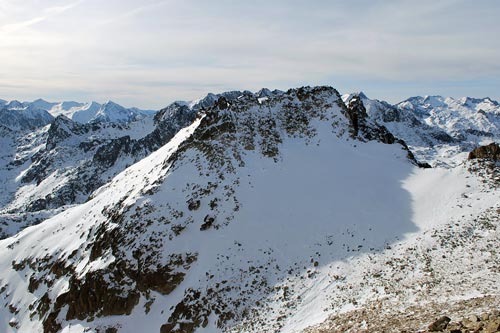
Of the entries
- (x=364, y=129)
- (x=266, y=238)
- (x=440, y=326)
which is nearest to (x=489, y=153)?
(x=364, y=129)

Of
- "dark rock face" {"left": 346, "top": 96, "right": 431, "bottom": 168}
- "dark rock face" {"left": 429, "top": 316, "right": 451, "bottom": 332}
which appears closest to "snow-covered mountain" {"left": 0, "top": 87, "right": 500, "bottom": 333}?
"dark rock face" {"left": 346, "top": 96, "right": 431, "bottom": 168}

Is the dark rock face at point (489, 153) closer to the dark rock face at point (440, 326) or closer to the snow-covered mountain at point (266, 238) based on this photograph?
the snow-covered mountain at point (266, 238)

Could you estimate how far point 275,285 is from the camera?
29438 millimetres

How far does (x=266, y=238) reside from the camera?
115 feet

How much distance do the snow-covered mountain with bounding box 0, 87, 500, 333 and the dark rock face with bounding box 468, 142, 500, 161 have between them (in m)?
0.26

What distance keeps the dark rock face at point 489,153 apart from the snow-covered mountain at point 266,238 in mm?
258

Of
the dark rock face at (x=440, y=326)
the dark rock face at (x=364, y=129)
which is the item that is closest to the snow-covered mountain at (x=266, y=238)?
the dark rock face at (x=364, y=129)

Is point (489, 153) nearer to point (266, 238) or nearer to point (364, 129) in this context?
point (364, 129)

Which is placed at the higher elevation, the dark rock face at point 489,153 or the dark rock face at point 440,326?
the dark rock face at point 489,153

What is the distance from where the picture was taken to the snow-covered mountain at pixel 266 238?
25.3m

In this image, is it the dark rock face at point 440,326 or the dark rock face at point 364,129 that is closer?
the dark rock face at point 440,326

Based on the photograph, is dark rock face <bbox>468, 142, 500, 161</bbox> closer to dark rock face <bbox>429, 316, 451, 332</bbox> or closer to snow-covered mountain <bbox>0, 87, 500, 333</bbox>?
snow-covered mountain <bbox>0, 87, 500, 333</bbox>

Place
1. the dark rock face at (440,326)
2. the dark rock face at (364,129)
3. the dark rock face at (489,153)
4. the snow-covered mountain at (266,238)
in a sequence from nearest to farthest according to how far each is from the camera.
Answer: the dark rock face at (440,326) < the snow-covered mountain at (266,238) < the dark rock face at (489,153) < the dark rock face at (364,129)

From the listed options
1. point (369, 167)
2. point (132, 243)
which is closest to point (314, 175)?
point (369, 167)
